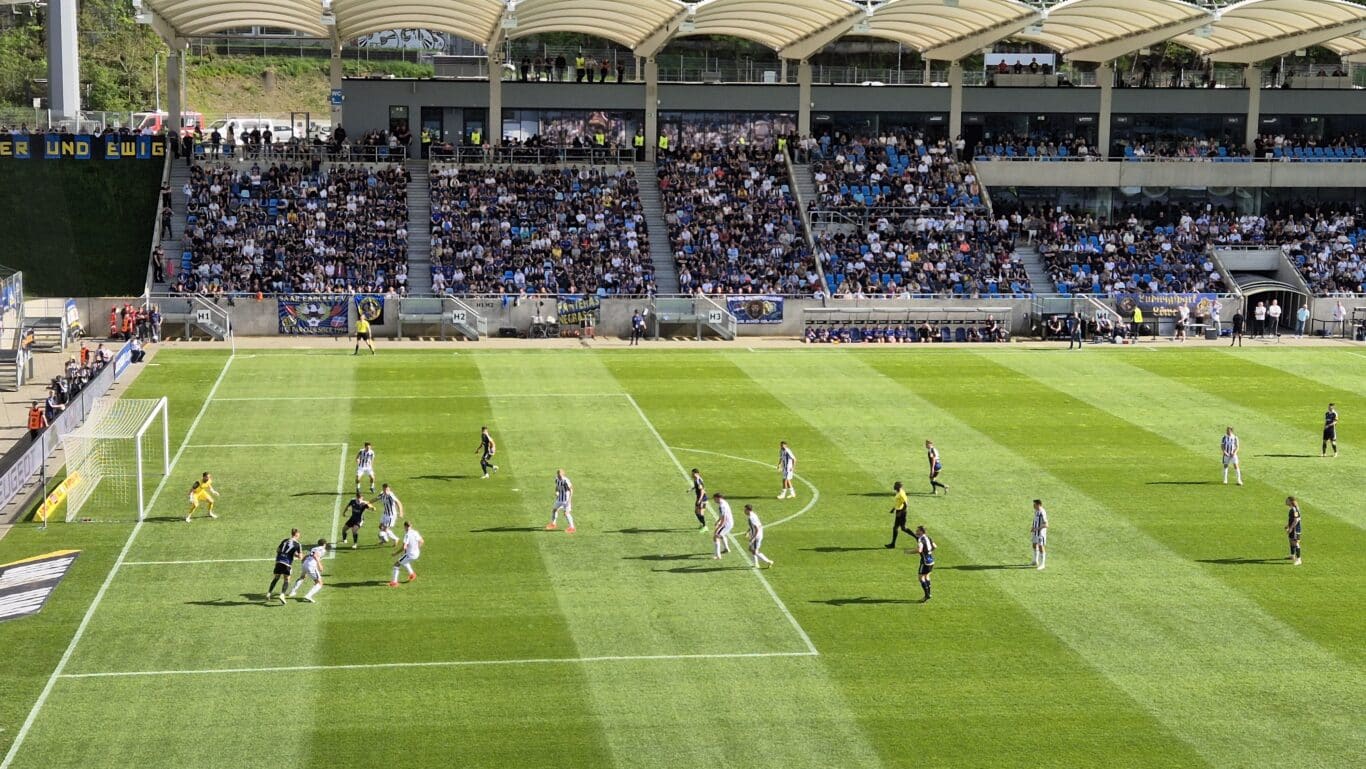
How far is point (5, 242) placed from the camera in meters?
66.2

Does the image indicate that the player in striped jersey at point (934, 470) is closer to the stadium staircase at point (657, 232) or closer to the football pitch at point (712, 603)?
the football pitch at point (712, 603)

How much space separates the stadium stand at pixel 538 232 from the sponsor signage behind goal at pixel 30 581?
33.2 meters

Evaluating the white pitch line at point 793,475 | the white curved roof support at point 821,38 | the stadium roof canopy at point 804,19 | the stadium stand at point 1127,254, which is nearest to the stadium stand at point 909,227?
the stadium stand at point 1127,254

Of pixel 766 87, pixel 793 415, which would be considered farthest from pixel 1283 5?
pixel 793 415

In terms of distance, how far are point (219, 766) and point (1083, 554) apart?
1711cm

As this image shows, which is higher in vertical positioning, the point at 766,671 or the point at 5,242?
the point at 5,242

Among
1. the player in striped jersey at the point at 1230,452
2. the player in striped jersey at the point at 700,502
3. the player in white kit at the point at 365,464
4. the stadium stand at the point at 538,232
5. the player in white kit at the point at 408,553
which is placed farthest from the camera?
the stadium stand at the point at 538,232

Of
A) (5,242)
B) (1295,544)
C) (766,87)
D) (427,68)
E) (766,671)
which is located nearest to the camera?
(766,671)

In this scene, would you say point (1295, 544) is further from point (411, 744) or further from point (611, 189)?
point (611, 189)

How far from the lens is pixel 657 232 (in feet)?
223

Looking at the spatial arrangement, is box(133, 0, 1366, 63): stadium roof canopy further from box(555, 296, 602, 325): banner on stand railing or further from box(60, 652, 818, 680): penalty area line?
box(60, 652, 818, 680): penalty area line

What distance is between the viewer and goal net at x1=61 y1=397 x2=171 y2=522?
1319 inches

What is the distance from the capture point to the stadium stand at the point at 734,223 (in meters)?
64.8

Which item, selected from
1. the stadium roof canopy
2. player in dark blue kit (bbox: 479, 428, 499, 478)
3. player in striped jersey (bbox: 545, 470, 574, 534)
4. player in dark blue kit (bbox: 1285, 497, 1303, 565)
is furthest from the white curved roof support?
player in dark blue kit (bbox: 1285, 497, 1303, 565)
